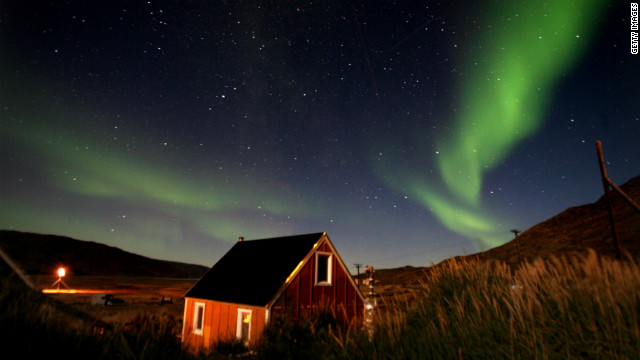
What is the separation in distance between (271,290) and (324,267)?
140 inches

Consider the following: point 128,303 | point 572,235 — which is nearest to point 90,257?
point 128,303

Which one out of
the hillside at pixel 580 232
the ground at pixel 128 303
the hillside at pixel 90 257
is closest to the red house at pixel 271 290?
the ground at pixel 128 303

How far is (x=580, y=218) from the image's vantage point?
114688 millimetres

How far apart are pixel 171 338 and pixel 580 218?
147m

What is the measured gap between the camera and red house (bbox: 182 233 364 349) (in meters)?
13.8

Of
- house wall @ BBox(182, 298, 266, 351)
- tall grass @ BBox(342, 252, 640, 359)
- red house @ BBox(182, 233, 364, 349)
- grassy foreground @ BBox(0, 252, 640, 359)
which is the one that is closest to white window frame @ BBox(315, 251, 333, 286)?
red house @ BBox(182, 233, 364, 349)

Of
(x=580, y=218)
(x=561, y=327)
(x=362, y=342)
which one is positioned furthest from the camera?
(x=580, y=218)

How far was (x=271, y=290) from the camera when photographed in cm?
1401

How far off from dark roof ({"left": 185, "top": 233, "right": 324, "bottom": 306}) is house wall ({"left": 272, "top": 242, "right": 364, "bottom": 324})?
1.83 ft

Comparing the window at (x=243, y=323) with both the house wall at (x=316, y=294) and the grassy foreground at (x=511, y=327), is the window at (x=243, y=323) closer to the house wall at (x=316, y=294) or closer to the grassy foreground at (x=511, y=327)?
the house wall at (x=316, y=294)

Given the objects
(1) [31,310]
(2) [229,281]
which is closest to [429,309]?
(1) [31,310]

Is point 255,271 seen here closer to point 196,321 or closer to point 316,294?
point 316,294

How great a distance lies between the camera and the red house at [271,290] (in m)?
13.8

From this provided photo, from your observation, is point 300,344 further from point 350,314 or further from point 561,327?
point 350,314
